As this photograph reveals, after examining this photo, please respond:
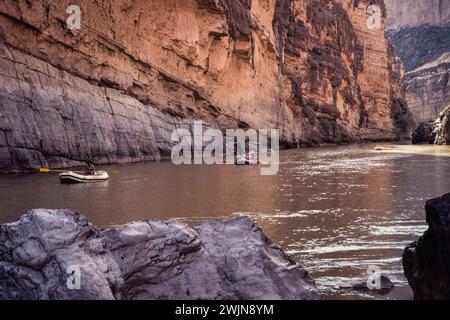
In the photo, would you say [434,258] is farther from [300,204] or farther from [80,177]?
[80,177]

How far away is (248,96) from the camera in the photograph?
53.8 m

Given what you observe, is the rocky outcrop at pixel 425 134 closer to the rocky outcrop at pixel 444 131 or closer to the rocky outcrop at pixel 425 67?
→ the rocky outcrop at pixel 444 131

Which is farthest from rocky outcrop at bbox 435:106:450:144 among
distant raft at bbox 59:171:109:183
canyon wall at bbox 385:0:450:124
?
canyon wall at bbox 385:0:450:124

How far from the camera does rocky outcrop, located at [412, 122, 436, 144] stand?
72.2 metres

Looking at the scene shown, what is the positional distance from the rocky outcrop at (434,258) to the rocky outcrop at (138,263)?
49.6 inches

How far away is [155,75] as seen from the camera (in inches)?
1608

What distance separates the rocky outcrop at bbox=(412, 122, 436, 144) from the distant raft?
58.3 metres

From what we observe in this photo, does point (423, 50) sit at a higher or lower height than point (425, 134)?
higher

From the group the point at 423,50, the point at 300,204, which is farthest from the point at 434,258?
the point at 423,50

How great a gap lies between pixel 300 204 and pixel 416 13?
186m

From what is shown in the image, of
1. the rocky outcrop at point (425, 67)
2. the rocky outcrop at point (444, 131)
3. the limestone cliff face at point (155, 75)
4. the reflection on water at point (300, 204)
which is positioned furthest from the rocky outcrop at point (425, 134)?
the rocky outcrop at point (425, 67)

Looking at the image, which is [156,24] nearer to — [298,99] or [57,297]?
[298,99]

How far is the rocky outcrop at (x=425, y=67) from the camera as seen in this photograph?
148 metres

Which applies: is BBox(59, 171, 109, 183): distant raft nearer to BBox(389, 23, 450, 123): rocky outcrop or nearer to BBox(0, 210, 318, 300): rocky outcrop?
BBox(0, 210, 318, 300): rocky outcrop
